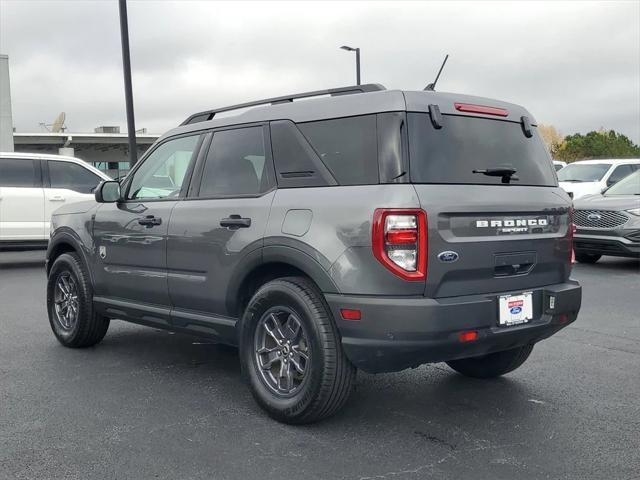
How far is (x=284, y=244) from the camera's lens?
413cm

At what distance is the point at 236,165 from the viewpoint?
478cm

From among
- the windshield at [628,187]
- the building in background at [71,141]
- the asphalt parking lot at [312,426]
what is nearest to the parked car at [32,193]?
the asphalt parking lot at [312,426]

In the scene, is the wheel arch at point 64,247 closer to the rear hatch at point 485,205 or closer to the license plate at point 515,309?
the rear hatch at point 485,205

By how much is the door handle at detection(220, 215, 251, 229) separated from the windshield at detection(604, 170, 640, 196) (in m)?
9.26

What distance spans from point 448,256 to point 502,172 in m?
0.75

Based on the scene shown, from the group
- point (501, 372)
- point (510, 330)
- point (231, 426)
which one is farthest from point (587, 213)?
point (231, 426)

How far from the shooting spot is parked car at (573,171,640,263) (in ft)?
35.0

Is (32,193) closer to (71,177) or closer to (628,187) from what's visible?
(71,177)

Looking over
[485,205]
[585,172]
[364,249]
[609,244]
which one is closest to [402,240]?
[364,249]

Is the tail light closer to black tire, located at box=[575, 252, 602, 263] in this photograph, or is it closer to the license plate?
the license plate

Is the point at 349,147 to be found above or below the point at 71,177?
→ above

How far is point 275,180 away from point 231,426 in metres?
1.48

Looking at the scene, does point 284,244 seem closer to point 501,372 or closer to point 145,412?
point 145,412

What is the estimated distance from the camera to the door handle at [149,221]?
16.8 ft
